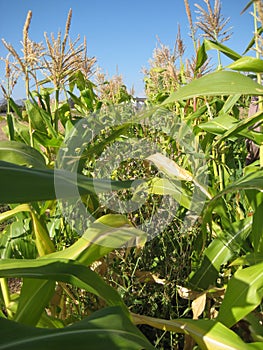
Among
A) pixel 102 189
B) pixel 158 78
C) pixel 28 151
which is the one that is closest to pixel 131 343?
pixel 102 189

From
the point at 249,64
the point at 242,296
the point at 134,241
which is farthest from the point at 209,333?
the point at 249,64

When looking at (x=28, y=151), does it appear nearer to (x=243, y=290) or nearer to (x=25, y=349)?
(x=25, y=349)

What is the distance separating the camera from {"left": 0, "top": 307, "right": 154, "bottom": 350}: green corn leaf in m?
0.57

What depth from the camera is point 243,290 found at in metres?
0.95

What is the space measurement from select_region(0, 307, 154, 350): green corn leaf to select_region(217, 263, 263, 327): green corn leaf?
375 mm

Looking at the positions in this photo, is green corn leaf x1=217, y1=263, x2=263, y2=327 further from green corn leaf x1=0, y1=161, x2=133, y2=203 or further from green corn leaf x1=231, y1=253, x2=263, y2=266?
green corn leaf x1=0, y1=161, x2=133, y2=203

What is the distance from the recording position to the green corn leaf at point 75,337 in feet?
1.86

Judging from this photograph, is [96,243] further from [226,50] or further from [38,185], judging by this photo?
[226,50]

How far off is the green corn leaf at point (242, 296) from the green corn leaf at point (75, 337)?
1.23 feet

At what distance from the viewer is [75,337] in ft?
1.93

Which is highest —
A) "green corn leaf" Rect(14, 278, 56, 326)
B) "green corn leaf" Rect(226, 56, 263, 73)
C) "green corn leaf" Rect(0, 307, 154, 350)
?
"green corn leaf" Rect(226, 56, 263, 73)

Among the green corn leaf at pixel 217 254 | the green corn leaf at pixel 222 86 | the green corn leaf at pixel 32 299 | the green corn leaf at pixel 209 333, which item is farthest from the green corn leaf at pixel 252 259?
the green corn leaf at pixel 32 299

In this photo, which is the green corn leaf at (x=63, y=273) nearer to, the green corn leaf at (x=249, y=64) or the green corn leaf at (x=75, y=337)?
the green corn leaf at (x=75, y=337)

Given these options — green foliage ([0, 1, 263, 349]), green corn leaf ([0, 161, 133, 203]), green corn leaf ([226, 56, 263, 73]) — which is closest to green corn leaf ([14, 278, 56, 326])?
green foliage ([0, 1, 263, 349])
